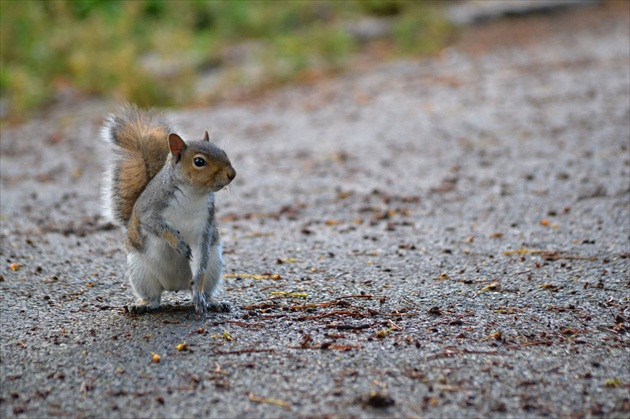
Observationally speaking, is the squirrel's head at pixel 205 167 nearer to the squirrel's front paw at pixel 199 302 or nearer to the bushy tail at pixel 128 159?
the bushy tail at pixel 128 159

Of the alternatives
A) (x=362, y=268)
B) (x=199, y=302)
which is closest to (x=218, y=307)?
(x=199, y=302)

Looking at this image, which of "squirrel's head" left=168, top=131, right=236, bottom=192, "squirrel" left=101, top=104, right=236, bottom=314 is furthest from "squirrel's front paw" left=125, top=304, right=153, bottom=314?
"squirrel's head" left=168, top=131, right=236, bottom=192

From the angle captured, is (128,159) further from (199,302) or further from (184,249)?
(199,302)

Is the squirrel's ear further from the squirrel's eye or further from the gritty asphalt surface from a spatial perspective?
the gritty asphalt surface

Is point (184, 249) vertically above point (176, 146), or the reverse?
point (176, 146)

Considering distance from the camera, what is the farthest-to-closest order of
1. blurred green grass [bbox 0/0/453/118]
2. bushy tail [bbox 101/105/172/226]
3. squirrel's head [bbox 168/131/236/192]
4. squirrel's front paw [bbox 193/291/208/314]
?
blurred green grass [bbox 0/0/453/118], bushy tail [bbox 101/105/172/226], squirrel's front paw [bbox 193/291/208/314], squirrel's head [bbox 168/131/236/192]

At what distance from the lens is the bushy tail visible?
341 cm

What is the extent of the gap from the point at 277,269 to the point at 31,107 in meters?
5.37

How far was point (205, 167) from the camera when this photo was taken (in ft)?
10.1

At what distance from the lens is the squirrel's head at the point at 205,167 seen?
309cm

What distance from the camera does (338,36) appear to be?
33.6 ft

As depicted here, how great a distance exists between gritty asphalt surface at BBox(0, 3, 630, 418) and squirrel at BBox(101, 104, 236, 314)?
0.49 feet

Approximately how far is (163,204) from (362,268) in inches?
48.7

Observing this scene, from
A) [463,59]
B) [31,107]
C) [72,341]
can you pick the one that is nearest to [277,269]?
[72,341]
